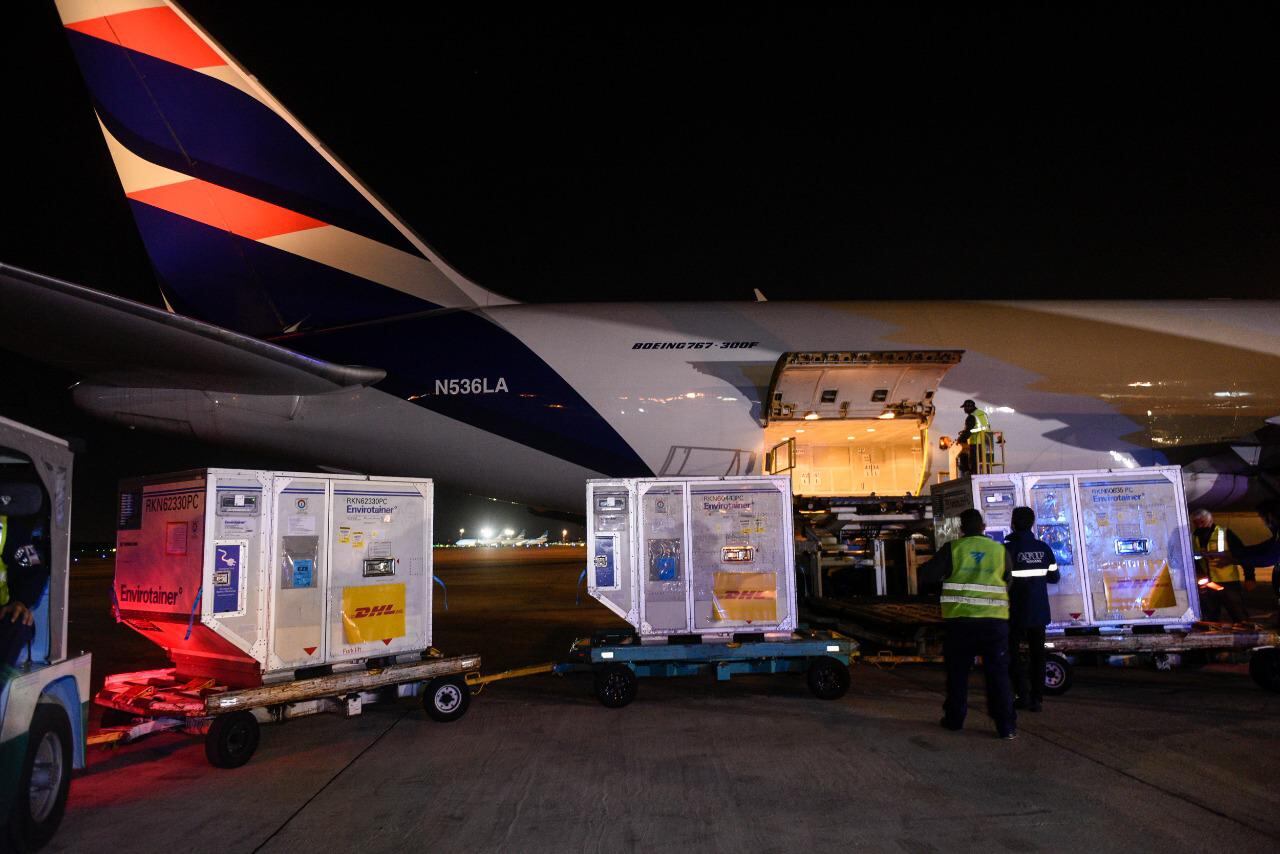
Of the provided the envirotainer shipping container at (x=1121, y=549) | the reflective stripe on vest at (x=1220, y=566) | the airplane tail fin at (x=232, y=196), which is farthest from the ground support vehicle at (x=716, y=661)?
the airplane tail fin at (x=232, y=196)

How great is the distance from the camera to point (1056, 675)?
8148 millimetres

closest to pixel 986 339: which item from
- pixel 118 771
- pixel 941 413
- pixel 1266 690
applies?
pixel 941 413

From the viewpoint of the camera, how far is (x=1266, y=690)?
8.28 m

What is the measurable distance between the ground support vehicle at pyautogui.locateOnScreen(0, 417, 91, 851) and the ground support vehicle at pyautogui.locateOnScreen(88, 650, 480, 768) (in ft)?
3.76

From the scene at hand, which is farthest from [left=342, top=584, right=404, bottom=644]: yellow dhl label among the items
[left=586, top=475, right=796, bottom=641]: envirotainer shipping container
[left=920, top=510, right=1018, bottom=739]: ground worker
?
[left=920, top=510, right=1018, bottom=739]: ground worker

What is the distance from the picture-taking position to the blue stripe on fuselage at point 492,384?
11.3 m

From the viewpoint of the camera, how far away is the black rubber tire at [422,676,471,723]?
7.55 meters

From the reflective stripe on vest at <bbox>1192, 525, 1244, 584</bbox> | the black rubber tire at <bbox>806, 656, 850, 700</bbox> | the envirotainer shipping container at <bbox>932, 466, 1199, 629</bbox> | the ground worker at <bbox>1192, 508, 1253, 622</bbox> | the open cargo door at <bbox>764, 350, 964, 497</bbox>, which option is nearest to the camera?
the black rubber tire at <bbox>806, 656, 850, 700</bbox>

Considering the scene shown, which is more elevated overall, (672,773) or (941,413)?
(941,413)

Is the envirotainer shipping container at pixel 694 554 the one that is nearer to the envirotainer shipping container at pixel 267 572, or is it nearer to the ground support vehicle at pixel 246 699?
the ground support vehicle at pixel 246 699

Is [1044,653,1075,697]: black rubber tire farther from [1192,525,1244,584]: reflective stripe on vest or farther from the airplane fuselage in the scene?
the airplane fuselage

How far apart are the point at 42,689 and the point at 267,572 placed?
2.43 meters

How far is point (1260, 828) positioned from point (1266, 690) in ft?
15.7

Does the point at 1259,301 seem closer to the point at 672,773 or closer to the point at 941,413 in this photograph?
the point at 941,413
